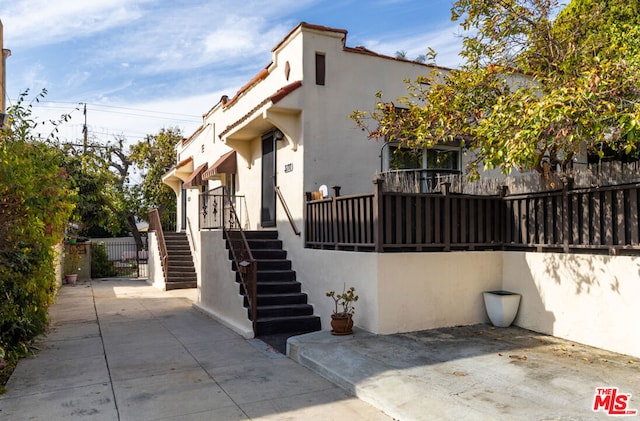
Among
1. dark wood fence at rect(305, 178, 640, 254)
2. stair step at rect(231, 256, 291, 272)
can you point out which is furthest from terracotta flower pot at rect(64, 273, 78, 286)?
dark wood fence at rect(305, 178, 640, 254)

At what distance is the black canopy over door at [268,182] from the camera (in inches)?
424

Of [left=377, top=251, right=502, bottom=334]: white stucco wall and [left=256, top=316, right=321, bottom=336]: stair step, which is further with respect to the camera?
[left=256, top=316, right=321, bottom=336]: stair step

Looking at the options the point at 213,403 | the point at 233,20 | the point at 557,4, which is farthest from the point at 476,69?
the point at 213,403

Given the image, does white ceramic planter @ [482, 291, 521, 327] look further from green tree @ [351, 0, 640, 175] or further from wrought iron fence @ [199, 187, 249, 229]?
wrought iron fence @ [199, 187, 249, 229]

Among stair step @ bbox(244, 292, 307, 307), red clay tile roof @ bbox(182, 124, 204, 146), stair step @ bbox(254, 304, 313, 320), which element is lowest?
stair step @ bbox(254, 304, 313, 320)

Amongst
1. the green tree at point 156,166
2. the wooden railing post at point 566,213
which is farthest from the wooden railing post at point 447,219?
the green tree at point 156,166

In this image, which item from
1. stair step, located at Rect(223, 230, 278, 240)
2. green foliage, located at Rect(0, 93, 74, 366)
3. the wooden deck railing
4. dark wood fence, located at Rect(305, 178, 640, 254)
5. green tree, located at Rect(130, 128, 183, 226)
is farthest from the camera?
green tree, located at Rect(130, 128, 183, 226)

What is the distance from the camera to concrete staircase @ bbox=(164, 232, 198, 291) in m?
15.7

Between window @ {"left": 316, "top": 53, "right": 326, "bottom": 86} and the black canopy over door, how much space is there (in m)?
1.89

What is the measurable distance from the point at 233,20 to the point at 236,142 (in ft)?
10.2

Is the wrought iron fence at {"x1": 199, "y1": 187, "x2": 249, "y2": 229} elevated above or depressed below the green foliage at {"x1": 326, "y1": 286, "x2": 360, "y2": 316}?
above

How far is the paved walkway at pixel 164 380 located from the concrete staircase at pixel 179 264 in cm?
610

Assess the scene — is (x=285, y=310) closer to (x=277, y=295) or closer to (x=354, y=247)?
(x=277, y=295)

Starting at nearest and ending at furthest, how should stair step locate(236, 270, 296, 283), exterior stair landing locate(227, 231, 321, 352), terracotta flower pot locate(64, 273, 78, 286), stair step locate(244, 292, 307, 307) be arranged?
exterior stair landing locate(227, 231, 321, 352)
stair step locate(244, 292, 307, 307)
stair step locate(236, 270, 296, 283)
terracotta flower pot locate(64, 273, 78, 286)
